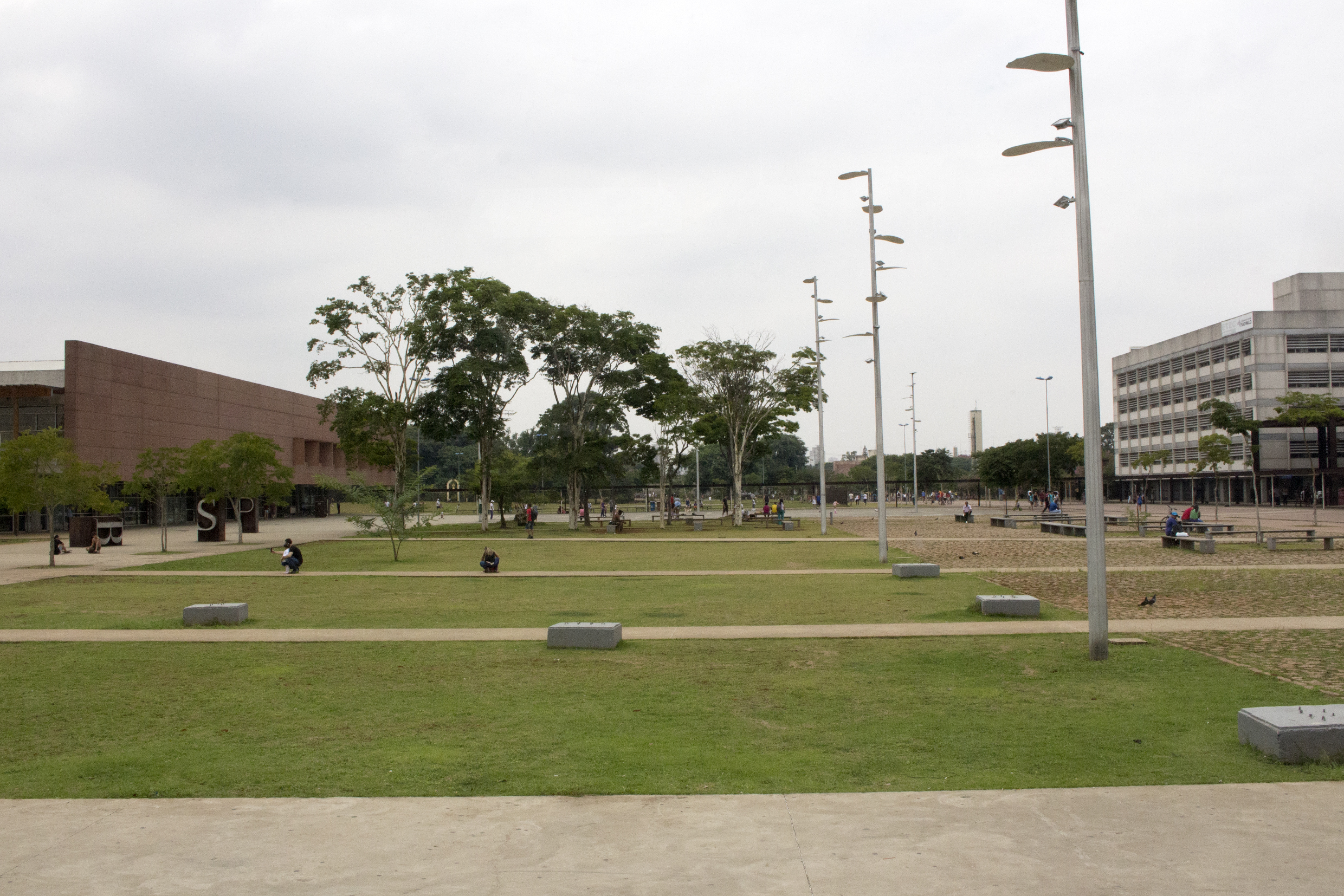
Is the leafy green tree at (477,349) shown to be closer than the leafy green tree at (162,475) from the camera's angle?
No

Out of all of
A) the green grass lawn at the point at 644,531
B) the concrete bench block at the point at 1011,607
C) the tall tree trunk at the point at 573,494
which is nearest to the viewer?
the concrete bench block at the point at 1011,607

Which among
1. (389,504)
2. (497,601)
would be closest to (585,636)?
(497,601)

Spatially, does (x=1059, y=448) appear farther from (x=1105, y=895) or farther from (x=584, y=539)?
(x=1105, y=895)

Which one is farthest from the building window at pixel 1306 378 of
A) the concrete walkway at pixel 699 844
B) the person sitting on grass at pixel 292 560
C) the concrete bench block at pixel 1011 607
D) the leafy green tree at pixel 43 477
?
the concrete walkway at pixel 699 844

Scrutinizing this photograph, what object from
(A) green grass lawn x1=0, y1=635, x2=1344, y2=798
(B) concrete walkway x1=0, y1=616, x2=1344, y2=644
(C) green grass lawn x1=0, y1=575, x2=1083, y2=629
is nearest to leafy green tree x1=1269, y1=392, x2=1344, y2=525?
(C) green grass lawn x1=0, y1=575, x2=1083, y2=629

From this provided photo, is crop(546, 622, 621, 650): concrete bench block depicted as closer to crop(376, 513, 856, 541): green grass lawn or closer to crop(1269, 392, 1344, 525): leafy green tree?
crop(376, 513, 856, 541): green grass lawn

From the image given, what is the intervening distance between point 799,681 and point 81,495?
29.9m

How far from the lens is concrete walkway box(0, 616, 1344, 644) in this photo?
14789mm

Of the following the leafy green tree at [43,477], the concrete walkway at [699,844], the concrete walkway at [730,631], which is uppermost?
the leafy green tree at [43,477]

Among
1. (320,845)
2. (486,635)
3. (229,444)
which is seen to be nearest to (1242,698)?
(320,845)

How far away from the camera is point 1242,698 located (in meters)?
9.88

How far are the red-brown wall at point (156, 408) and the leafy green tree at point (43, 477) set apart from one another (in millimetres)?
15004

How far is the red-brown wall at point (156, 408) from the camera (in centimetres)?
5134

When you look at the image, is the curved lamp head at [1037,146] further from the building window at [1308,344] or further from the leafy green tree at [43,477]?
the building window at [1308,344]
